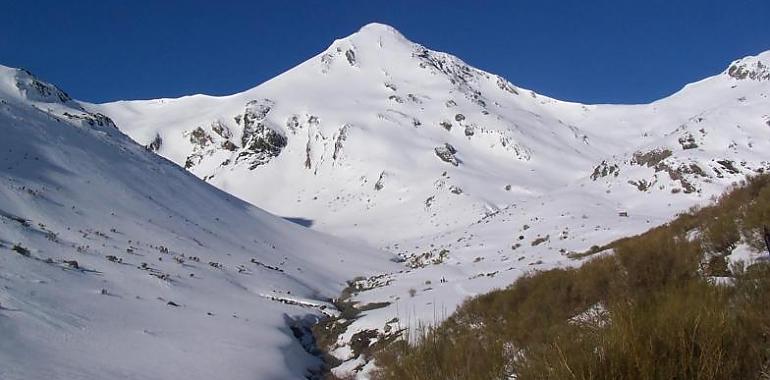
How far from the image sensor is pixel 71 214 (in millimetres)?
15844

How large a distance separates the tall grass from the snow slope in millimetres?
4317

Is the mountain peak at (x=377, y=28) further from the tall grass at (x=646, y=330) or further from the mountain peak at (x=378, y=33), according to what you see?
the tall grass at (x=646, y=330)

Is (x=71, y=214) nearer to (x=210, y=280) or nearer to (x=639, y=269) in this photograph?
(x=210, y=280)

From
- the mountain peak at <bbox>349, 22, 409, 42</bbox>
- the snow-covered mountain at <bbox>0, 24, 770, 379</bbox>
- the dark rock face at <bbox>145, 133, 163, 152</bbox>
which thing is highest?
the mountain peak at <bbox>349, 22, 409, 42</bbox>

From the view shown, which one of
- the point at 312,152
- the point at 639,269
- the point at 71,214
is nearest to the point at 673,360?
the point at 639,269

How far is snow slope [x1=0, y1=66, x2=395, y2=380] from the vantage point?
768cm

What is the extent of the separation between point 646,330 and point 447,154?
6225cm

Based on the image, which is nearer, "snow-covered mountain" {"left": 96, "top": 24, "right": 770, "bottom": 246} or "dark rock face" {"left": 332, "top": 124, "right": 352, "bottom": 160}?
"snow-covered mountain" {"left": 96, "top": 24, "right": 770, "bottom": 246}

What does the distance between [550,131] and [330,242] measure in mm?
60090

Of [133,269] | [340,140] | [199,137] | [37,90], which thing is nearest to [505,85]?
[340,140]

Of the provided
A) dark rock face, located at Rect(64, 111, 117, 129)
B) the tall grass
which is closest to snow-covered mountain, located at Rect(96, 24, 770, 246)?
the tall grass

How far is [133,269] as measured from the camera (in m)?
12.8

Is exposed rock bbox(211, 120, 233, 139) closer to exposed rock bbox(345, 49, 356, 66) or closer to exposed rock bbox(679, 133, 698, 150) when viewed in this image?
exposed rock bbox(345, 49, 356, 66)

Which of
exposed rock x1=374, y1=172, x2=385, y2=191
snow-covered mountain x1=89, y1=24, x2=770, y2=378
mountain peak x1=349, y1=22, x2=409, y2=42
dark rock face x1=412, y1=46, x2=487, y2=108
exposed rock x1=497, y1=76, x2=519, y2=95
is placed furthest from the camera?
mountain peak x1=349, y1=22, x2=409, y2=42
